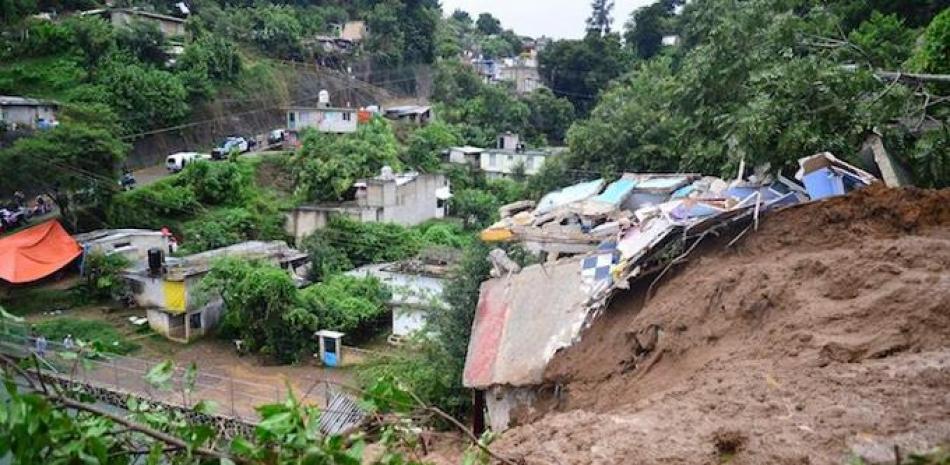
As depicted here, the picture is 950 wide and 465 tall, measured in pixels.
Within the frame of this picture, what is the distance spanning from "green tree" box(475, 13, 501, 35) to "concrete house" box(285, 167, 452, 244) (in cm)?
4111

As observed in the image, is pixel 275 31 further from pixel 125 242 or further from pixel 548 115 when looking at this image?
pixel 125 242

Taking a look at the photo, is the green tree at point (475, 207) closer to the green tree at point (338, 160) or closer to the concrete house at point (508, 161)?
the green tree at point (338, 160)

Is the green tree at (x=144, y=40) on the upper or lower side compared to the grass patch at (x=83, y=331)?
upper

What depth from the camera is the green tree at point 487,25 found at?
6494 cm

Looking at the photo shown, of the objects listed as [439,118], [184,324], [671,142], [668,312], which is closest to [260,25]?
[439,118]

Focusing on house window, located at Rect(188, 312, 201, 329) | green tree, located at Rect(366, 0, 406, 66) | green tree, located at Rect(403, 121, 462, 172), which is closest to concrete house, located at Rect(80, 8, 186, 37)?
green tree, located at Rect(366, 0, 406, 66)

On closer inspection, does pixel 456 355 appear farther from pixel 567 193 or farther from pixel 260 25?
pixel 260 25

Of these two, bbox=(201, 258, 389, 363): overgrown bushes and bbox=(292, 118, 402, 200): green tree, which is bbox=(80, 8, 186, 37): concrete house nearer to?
bbox=(292, 118, 402, 200): green tree

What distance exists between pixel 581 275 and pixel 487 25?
199 feet

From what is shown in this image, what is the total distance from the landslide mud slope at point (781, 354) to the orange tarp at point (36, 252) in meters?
16.9

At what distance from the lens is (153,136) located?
93.3 ft

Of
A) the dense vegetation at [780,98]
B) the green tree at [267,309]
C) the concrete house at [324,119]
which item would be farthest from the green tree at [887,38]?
the concrete house at [324,119]

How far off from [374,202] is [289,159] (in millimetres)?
5336

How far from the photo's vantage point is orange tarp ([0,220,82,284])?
18.6 metres
